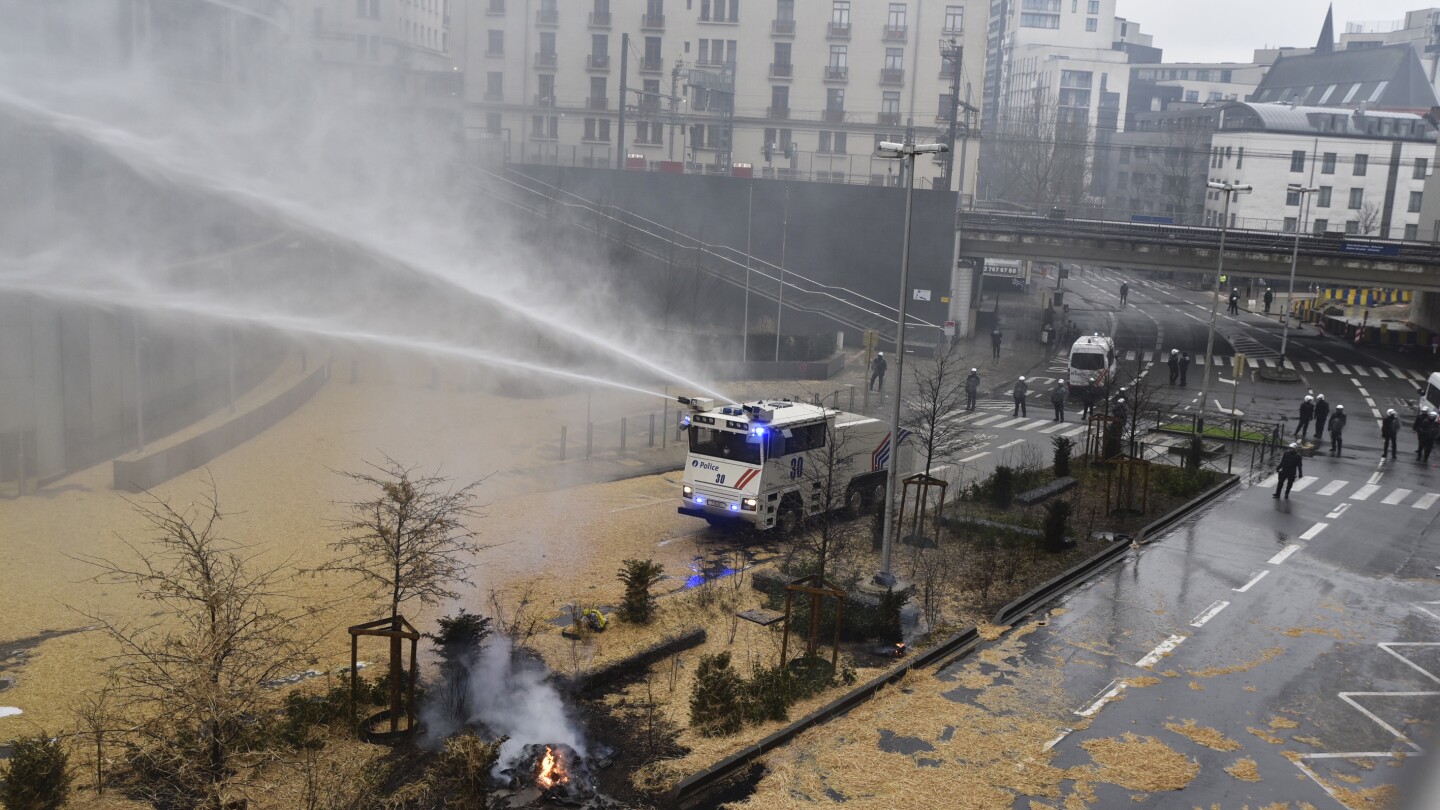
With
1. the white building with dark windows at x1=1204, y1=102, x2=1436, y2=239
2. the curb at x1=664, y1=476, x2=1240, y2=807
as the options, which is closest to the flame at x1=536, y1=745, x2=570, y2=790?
the curb at x1=664, y1=476, x2=1240, y2=807

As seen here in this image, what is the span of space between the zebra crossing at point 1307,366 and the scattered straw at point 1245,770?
40.7 m

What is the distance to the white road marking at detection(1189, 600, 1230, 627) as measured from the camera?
1738 cm

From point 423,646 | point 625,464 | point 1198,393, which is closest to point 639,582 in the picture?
point 423,646

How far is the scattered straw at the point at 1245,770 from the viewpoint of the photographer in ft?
40.0

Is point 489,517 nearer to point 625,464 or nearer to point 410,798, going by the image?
point 625,464

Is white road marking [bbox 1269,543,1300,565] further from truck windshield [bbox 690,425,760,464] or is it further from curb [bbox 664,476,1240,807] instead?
truck windshield [bbox 690,425,760,464]

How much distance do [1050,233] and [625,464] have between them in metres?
39.0

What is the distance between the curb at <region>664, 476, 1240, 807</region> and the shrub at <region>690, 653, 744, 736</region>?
1.68ft

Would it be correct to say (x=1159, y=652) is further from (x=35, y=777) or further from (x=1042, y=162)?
(x=1042, y=162)

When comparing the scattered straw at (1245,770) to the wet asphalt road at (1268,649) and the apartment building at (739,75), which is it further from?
the apartment building at (739,75)

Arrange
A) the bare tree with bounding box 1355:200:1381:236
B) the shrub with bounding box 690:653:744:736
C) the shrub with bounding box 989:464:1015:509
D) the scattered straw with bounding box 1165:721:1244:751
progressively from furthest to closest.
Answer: the bare tree with bounding box 1355:200:1381:236 < the shrub with bounding box 989:464:1015:509 < the scattered straw with bounding box 1165:721:1244:751 < the shrub with bounding box 690:653:744:736

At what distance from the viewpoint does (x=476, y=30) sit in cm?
6159

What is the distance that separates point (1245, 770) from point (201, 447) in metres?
21.3

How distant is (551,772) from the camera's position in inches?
456
